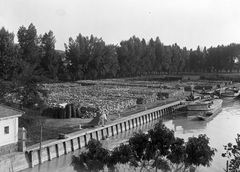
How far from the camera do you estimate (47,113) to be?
41.3 metres

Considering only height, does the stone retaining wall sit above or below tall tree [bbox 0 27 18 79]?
below

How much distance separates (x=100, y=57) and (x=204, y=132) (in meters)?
71.3

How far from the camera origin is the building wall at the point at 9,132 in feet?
77.6

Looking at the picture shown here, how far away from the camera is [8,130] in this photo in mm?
24125

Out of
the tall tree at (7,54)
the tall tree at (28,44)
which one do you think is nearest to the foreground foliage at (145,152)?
the tall tree at (7,54)


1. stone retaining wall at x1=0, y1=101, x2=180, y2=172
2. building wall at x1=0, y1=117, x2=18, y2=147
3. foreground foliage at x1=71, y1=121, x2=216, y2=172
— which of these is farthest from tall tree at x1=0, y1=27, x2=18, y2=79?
foreground foliage at x1=71, y1=121, x2=216, y2=172

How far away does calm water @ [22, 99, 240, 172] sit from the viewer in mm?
26286

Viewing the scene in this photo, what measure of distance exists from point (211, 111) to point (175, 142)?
3908cm

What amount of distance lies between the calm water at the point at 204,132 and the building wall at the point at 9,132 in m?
2.71

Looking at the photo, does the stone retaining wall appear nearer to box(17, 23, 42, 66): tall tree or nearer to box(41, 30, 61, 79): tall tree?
box(17, 23, 42, 66): tall tree

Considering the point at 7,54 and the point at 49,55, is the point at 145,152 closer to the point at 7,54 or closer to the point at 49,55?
the point at 7,54

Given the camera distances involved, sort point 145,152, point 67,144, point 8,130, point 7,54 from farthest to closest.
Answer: point 7,54, point 67,144, point 8,130, point 145,152

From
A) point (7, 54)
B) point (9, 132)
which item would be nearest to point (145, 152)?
point (9, 132)

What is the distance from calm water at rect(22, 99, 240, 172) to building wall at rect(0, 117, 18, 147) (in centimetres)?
271
